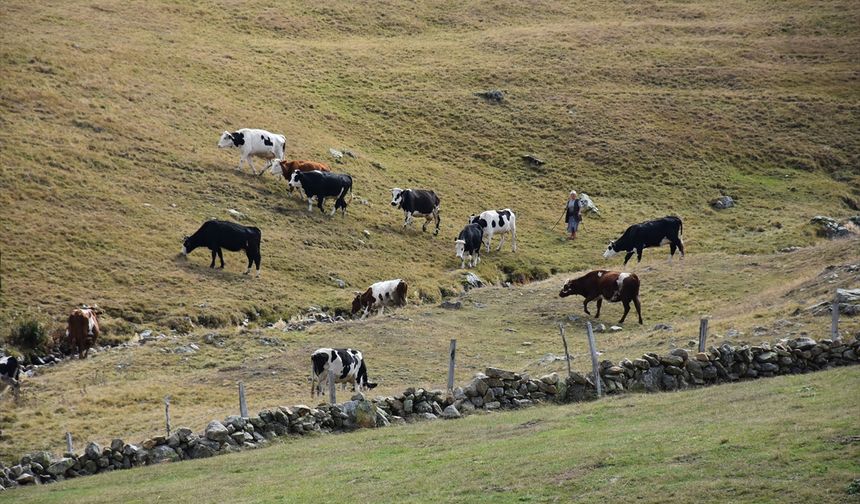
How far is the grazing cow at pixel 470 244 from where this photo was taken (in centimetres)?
4391

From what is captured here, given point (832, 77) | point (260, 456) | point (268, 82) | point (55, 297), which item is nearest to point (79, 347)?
point (55, 297)

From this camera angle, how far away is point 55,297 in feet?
112

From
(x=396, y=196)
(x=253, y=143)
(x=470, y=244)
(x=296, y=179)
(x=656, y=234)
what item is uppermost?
(x=253, y=143)

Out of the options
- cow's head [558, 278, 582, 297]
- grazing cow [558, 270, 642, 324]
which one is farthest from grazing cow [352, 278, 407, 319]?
grazing cow [558, 270, 642, 324]

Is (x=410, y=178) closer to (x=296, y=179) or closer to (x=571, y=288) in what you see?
(x=296, y=179)

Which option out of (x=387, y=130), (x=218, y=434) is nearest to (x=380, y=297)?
(x=218, y=434)

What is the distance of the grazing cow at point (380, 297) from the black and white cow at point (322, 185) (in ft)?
32.6

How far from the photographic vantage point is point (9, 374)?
28094 mm

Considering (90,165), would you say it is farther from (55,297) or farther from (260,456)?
(260,456)

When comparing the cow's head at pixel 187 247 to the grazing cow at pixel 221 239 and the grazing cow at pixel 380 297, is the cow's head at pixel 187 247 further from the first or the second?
the grazing cow at pixel 380 297

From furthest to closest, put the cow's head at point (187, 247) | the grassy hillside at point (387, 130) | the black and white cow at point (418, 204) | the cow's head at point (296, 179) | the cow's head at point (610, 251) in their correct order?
the black and white cow at point (418, 204) < the cow's head at point (296, 179) < the cow's head at point (610, 251) < the grassy hillside at point (387, 130) < the cow's head at point (187, 247)

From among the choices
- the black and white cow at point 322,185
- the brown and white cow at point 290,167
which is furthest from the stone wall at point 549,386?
the brown and white cow at point 290,167

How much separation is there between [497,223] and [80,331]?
19.8 metres

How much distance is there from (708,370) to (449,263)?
2285 cm
